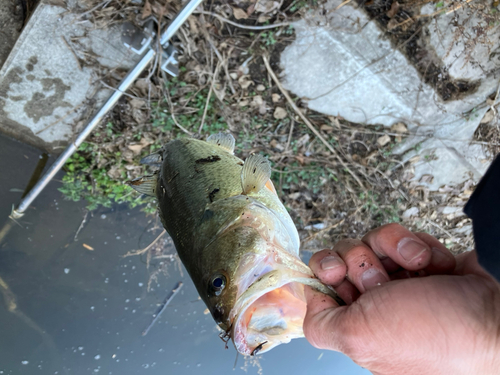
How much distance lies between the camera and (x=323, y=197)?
401cm

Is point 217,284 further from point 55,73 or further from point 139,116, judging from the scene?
point 55,73

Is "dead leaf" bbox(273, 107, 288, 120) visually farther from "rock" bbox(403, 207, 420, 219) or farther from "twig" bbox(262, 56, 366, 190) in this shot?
"rock" bbox(403, 207, 420, 219)

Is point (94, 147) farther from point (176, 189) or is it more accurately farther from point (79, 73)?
point (176, 189)

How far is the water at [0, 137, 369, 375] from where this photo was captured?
148 inches

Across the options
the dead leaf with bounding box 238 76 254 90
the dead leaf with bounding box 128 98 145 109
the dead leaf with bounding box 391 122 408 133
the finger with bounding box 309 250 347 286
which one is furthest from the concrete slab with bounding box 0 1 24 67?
the dead leaf with bounding box 391 122 408 133

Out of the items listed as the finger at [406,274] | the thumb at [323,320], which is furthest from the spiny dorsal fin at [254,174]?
the finger at [406,274]

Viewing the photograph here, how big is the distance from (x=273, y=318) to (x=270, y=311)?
50mm

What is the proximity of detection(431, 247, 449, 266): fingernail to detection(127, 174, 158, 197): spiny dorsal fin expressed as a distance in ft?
6.42

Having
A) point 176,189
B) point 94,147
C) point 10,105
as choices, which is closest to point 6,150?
point 10,105

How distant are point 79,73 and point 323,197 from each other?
11.1 ft

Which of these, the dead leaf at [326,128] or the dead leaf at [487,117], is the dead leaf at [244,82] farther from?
the dead leaf at [487,117]

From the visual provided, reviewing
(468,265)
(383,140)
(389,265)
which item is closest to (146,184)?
(389,265)

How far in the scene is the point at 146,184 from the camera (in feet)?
7.60

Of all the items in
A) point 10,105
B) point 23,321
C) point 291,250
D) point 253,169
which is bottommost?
point 23,321
